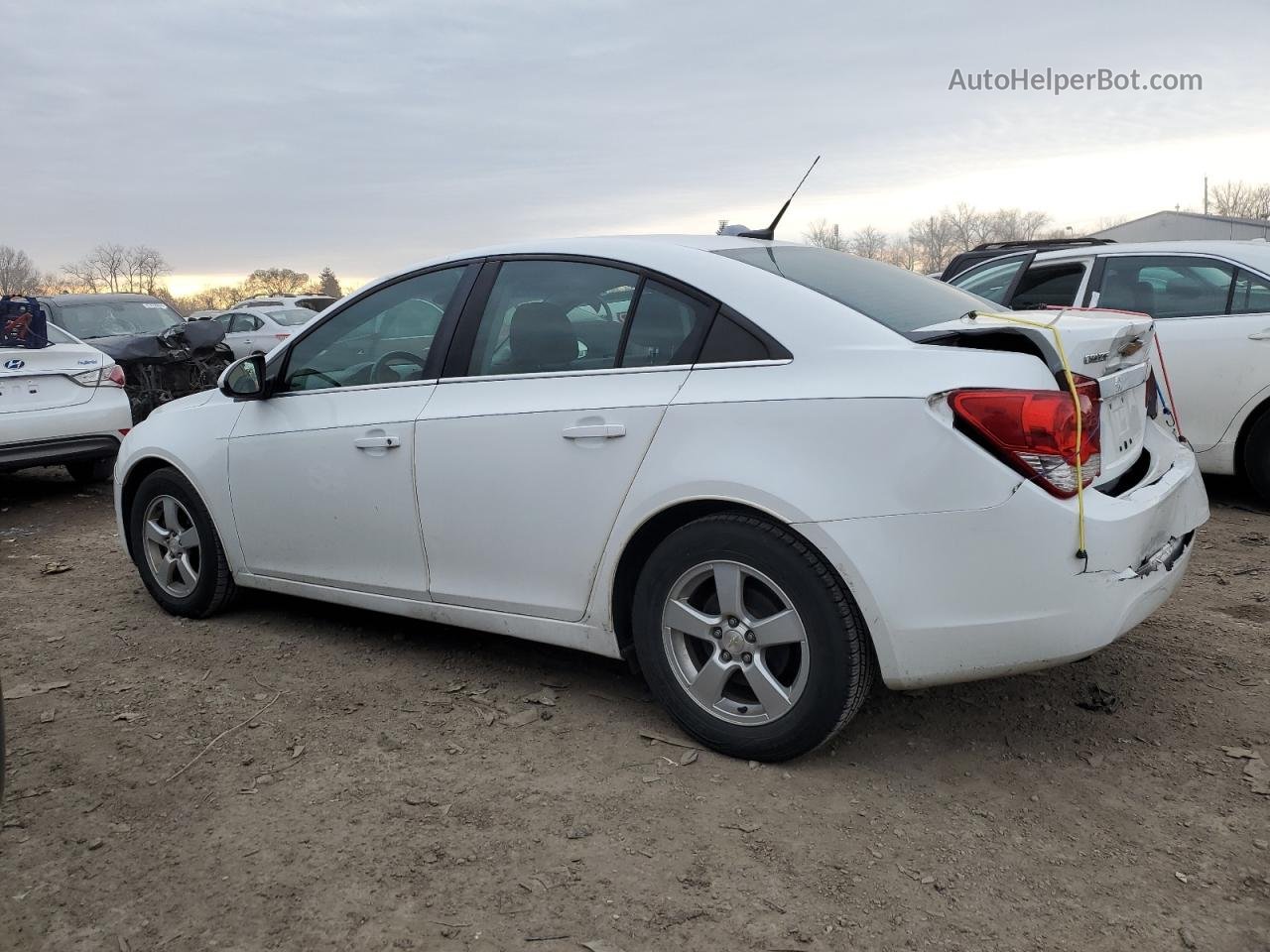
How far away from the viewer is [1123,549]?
2758mm

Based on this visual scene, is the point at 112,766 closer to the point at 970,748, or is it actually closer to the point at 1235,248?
the point at 970,748

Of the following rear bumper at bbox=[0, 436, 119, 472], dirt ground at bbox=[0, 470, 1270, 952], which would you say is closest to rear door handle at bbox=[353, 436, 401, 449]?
dirt ground at bbox=[0, 470, 1270, 952]

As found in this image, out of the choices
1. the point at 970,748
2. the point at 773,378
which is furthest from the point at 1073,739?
the point at 773,378

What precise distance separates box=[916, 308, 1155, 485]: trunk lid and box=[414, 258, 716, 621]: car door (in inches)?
31.3

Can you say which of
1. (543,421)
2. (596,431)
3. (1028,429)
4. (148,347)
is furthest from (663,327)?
(148,347)

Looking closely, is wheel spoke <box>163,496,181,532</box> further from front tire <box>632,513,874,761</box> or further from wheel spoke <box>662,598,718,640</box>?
wheel spoke <box>662,598,718,640</box>

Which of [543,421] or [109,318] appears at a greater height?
[109,318]

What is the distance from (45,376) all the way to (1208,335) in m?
7.72

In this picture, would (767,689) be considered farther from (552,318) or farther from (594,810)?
(552,318)

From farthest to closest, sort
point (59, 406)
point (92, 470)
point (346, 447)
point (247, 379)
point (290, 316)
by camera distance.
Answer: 1. point (290, 316)
2. point (92, 470)
3. point (59, 406)
4. point (247, 379)
5. point (346, 447)

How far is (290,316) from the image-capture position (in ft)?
66.7

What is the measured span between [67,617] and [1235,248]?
6.80 meters

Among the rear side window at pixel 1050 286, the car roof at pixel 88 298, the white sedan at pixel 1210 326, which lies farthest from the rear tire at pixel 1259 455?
the car roof at pixel 88 298

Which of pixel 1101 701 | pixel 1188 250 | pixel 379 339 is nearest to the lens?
pixel 1101 701
